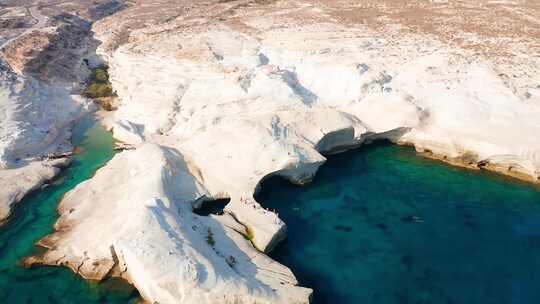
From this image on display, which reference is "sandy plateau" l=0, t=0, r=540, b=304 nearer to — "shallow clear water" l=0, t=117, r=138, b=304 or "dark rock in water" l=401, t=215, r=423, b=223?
"shallow clear water" l=0, t=117, r=138, b=304

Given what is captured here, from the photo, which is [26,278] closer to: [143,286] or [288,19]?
[143,286]

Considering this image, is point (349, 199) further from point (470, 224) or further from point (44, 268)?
point (44, 268)

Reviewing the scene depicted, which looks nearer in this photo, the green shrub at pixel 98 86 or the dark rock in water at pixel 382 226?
the dark rock in water at pixel 382 226

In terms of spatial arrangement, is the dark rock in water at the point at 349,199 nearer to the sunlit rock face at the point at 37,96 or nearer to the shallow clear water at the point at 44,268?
the shallow clear water at the point at 44,268

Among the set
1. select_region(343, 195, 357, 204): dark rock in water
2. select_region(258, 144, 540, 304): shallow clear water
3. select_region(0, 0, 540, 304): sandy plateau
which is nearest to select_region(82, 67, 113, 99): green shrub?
select_region(0, 0, 540, 304): sandy plateau

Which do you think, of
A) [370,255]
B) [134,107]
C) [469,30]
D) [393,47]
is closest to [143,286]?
[370,255]

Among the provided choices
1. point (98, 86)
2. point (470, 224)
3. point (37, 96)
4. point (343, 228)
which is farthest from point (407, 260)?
point (98, 86)

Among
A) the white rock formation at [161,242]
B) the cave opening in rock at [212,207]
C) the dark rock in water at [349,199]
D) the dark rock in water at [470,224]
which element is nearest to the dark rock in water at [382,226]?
the dark rock in water at [349,199]
